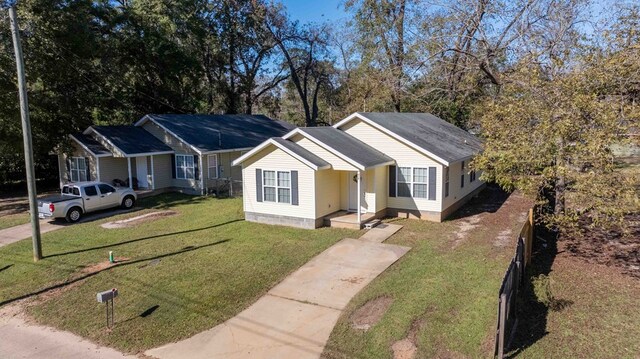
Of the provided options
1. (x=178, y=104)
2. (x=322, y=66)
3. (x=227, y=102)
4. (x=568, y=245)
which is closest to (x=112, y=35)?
(x=178, y=104)

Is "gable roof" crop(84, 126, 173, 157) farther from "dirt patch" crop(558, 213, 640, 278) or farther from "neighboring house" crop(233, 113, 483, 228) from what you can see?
"dirt patch" crop(558, 213, 640, 278)

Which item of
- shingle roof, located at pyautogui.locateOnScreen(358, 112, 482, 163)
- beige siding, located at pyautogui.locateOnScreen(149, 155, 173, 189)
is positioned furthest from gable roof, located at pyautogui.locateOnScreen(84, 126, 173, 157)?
shingle roof, located at pyautogui.locateOnScreen(358, 112, 482, 163)

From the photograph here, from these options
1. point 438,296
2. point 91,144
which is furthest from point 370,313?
point 91,144

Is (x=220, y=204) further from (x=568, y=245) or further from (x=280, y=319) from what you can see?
(x=568, y=245)

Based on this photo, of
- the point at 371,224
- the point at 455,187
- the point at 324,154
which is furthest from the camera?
the point at 455,187

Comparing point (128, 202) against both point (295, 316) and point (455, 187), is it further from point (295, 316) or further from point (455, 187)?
point (455, 187)

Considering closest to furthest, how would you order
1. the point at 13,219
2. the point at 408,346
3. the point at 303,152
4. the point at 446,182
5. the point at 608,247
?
Result: the point at 408,346 → the point at 608,247 → the point at 303,152 → the point at 446,182 → the point at 13,219
